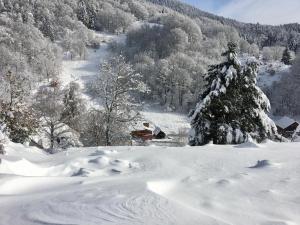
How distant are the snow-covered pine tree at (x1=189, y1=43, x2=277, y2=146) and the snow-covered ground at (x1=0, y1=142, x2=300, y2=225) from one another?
12659 mm

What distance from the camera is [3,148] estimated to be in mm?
10672

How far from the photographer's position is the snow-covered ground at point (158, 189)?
4.88 m

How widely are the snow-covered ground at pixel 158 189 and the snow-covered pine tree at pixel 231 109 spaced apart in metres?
12.7

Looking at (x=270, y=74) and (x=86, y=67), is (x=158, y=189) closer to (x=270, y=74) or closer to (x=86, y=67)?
(x=270, y=74)

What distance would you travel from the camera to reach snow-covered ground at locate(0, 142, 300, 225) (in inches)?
192

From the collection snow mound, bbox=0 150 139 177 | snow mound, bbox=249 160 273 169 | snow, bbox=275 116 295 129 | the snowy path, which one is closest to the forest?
the snowy path

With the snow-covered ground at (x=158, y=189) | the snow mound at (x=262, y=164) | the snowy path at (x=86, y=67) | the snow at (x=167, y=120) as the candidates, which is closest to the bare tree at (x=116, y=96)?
the snow-covered ground at (x=158, y=189)

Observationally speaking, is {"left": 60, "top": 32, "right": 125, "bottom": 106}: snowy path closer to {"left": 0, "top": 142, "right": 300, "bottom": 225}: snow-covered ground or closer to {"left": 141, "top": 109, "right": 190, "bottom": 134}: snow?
→ {"left": 141, "top": 109, "right": 190, "bottom": 134}: snow

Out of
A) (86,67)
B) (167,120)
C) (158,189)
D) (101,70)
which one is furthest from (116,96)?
(86,67)

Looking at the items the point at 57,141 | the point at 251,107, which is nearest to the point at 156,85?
the point at 57,141

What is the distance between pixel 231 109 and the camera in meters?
22.4

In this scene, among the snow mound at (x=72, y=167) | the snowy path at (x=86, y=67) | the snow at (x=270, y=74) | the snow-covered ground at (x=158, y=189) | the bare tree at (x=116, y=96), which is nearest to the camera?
the snow-covered ground at (x=158, y=189)

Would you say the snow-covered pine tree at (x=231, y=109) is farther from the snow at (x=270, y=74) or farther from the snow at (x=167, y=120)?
the snow at (x=270, y=74)

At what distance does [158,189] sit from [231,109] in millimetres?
17019
